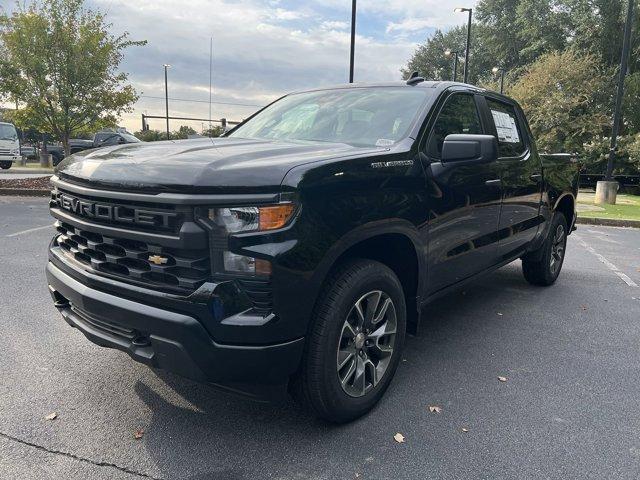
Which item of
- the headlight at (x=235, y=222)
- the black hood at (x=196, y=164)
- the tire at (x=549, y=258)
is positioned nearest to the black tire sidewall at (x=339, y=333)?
the headlight at (x=235, y=222)

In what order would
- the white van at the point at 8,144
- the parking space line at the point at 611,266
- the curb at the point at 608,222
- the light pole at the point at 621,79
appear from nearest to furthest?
the parking space line at the point at 611,266, the curb at the point at 608,222, the light pole at the point at 621,79, the white van at the point at 8,144

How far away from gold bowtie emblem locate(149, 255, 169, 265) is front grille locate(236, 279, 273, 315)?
1.21 ft

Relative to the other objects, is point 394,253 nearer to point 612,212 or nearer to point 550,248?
point 550,248

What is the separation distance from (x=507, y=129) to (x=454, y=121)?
1127 millimetres

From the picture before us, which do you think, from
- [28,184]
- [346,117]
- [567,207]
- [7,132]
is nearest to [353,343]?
[346,117]

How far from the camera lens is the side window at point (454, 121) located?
3.29 metres

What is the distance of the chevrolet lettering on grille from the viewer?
2.28 meters

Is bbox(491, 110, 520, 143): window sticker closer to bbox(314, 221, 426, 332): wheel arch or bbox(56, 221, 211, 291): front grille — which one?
bbox(314, 221, 426, 332): wheel arch

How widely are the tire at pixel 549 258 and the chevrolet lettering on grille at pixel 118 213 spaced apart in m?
4.25

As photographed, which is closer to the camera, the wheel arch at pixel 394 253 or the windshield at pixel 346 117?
the wheel arch at pixel 394 253

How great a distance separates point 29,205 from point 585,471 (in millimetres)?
11341

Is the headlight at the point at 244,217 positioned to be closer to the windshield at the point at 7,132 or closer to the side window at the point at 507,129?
the side window at the point at 507,129

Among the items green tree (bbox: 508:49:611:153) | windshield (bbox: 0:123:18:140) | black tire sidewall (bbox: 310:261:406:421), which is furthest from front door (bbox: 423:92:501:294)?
windshield (bbox: 0:123:18:140)

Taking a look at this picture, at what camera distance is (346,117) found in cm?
361
